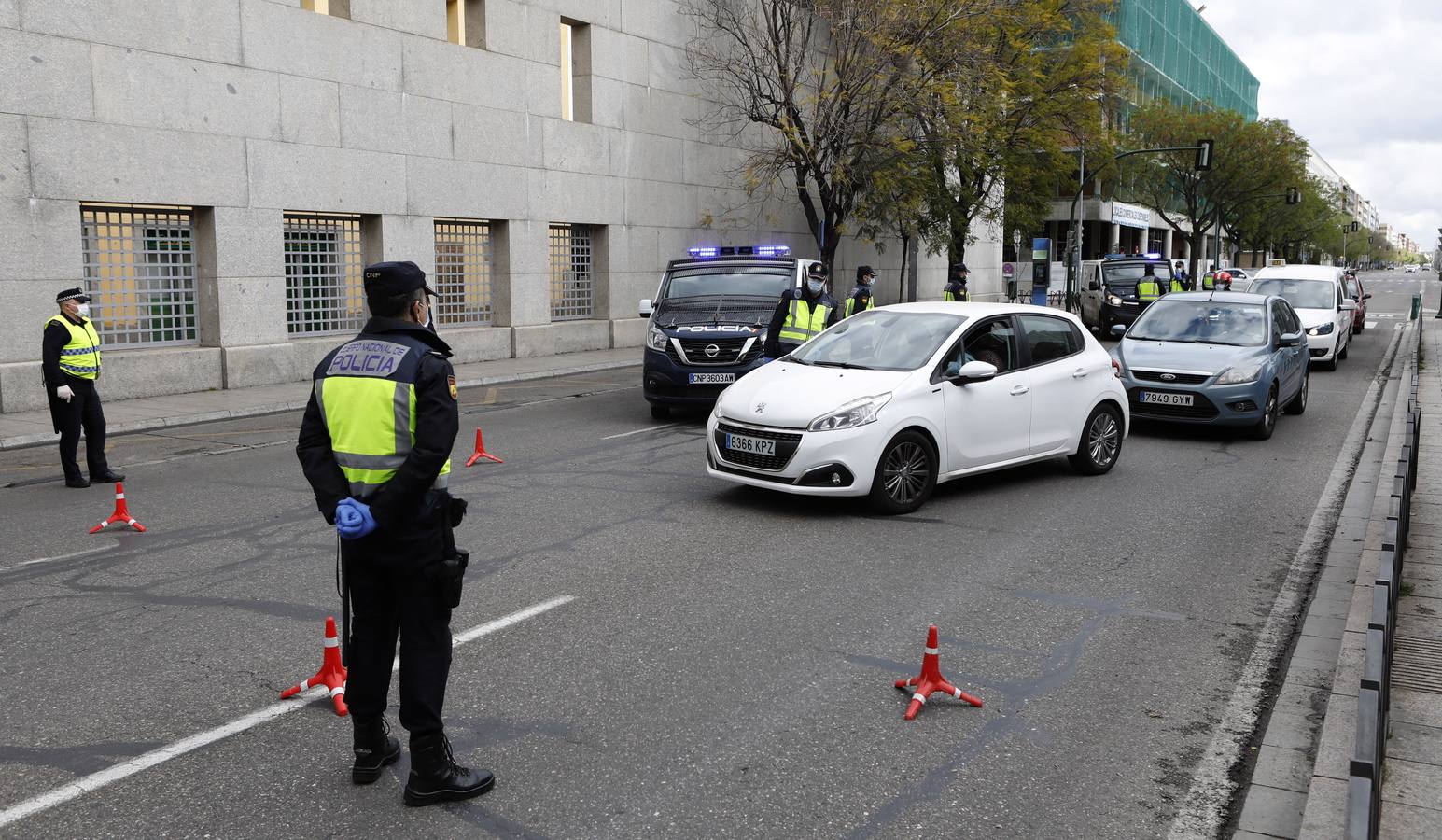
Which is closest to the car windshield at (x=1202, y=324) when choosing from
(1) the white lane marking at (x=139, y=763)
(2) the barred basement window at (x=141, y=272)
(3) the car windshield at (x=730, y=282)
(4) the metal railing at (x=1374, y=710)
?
(3) the car windshield at (x=730, y=282)

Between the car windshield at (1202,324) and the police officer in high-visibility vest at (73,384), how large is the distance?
10903 millimetres

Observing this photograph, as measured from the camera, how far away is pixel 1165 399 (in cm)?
1286

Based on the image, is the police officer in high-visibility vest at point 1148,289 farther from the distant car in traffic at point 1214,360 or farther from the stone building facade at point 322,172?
the distant car in traffic at point 1214,360

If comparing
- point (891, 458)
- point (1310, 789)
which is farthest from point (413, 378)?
point (891, 458)

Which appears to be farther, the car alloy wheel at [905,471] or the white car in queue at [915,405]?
the car alloy wheel at [905,471]

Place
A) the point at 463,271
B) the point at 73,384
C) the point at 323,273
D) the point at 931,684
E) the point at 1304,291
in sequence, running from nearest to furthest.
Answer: the point at 931,684, the point at 73,384, the point at 323,273, the point at 1304,291, the point at 463,271

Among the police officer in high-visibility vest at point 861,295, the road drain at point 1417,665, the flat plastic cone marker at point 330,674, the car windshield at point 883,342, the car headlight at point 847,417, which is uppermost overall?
the police officer in high-visibility vest at point 861,295

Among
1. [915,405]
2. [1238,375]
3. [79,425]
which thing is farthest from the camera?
[1238,375]

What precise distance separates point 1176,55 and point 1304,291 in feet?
→ 210

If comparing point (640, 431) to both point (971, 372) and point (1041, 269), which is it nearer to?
point (971, 372)

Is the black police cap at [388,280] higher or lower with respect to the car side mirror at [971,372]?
higher

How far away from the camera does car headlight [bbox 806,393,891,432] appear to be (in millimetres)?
8461

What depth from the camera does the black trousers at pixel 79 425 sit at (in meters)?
10.2

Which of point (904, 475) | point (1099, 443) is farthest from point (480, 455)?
point (1099, 443)
